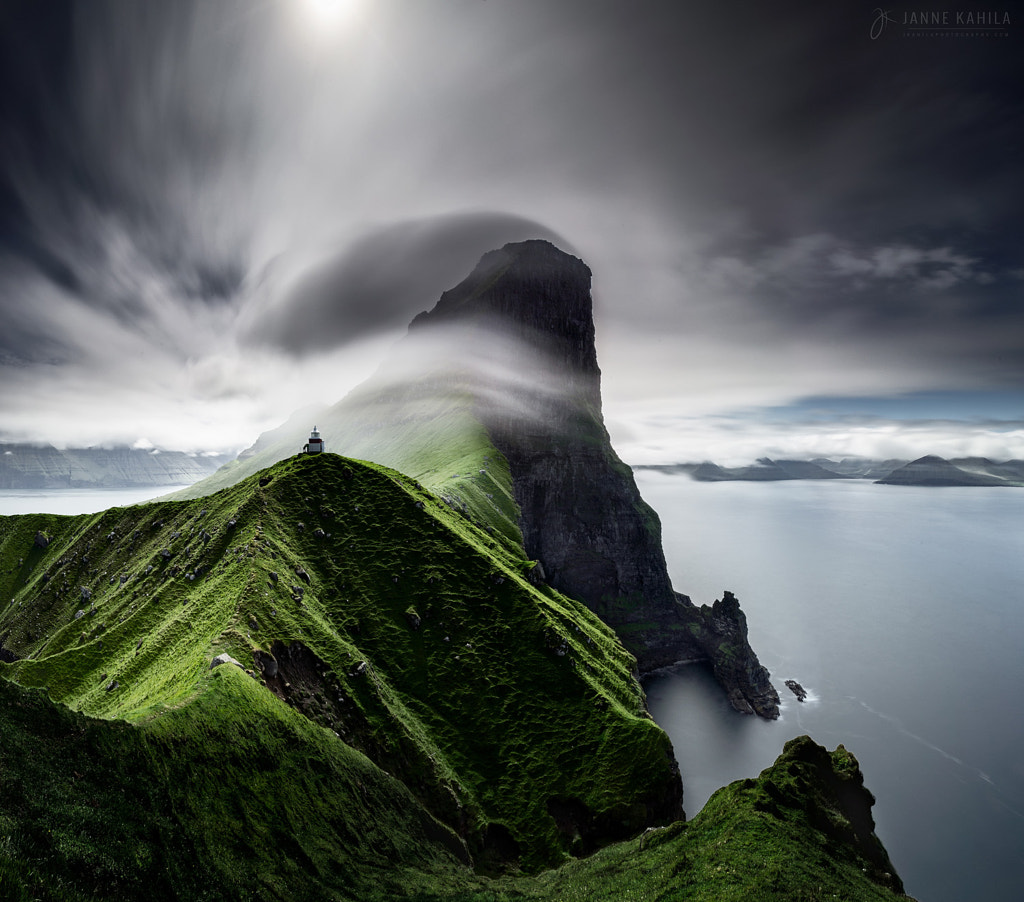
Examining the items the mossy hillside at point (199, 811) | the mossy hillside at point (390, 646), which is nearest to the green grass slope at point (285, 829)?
the mossy hillside at point (199, 811)

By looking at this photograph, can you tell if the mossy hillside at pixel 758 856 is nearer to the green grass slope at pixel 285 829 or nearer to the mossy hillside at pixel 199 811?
the green grass slope at pixel 285 829

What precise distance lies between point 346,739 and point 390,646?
17290 millimetres

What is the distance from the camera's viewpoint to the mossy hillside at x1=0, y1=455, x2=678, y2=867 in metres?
55.9

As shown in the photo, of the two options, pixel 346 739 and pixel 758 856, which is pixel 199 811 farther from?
pixel 758 856

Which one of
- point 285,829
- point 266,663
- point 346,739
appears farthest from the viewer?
point 346,739

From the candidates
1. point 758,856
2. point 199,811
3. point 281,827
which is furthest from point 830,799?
point 199,811

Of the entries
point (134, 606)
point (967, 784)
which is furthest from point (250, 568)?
point (967, 784)

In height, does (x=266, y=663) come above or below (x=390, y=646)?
above

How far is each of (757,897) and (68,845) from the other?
117 ft

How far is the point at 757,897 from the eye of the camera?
29656 millimetres

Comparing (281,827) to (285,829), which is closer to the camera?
(281,827)

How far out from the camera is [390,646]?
70.9m

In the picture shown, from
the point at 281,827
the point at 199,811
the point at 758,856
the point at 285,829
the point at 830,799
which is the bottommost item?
the point at 830,799

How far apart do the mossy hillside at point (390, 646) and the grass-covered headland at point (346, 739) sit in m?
0.35
